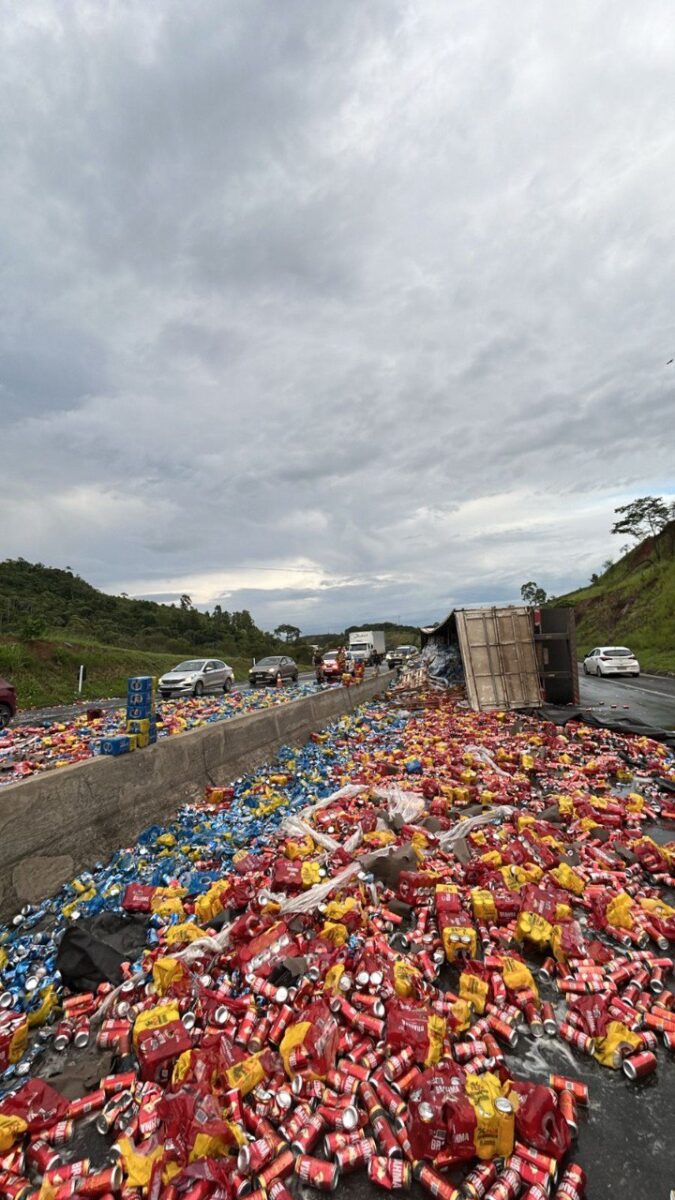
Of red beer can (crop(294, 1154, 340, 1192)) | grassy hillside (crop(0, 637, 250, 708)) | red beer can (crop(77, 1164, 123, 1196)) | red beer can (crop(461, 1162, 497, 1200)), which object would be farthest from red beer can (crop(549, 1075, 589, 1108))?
grassy hillside (crop(0, 637, 250, 708))

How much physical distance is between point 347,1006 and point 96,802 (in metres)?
3.47

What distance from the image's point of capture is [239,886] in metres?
4.37

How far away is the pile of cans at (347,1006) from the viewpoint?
220 centimetres

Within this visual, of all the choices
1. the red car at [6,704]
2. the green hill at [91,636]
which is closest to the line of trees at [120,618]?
the green hill at [91,636]

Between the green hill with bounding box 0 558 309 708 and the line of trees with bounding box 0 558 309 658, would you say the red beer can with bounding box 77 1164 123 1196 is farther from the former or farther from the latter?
the line of trees with bounding box 0 558 309 658

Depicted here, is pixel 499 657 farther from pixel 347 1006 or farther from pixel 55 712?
pixel 55 712

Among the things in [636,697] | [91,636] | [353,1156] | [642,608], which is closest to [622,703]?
[636,697]

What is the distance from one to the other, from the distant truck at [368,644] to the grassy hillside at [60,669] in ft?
48.8

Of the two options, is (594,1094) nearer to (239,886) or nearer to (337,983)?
(337,983)

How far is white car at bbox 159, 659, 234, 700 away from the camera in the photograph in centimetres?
2172

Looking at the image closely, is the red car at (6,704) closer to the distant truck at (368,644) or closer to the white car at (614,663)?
the white car at (614,663)

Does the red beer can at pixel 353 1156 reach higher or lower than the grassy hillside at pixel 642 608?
lower

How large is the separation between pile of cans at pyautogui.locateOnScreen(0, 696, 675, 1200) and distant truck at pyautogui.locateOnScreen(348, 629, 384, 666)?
3206cm

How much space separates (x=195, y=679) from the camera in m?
22.2
